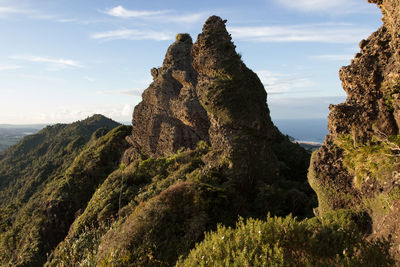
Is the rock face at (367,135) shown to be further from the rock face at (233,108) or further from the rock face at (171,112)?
the rock face at (171,112)

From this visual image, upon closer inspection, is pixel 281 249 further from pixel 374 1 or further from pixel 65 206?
pixel 65 206

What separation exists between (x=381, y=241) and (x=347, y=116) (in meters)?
3.10

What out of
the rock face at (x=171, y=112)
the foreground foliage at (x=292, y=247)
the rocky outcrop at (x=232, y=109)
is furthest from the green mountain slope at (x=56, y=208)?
the foreground foliage at (x=292, y=247)

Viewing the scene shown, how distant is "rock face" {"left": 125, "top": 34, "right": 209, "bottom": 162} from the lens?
54.8ft

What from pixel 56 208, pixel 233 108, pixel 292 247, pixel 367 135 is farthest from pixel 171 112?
pixel 292 247

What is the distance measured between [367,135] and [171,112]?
12556 mm

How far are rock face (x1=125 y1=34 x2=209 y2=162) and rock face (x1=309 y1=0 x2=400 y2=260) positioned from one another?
30.5 feet

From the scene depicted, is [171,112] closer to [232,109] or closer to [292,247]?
[232,109]

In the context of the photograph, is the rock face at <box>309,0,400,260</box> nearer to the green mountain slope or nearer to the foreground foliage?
the foreground foliage

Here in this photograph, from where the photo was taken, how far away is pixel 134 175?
14.4 metres

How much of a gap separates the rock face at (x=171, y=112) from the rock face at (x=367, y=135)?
931cm

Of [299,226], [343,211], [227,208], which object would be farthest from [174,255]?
[343,211]

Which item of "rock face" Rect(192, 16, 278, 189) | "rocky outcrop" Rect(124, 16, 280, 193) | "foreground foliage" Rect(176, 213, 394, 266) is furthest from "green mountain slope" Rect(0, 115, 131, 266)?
"foreground foliage" Rect(176, 213, 394, 266)

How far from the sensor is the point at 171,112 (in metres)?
18.1
